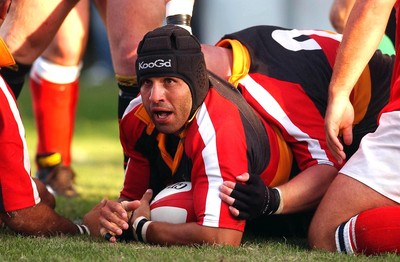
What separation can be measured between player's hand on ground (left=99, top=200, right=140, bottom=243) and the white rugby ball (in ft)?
0.35

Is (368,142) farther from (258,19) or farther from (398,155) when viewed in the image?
(258,19)

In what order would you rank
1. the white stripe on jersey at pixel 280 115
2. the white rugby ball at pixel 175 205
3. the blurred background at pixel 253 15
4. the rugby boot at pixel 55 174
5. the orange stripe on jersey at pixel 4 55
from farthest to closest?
1. the blurred background at pixel 253 15
2. the rugby boot at pixel 55 174
3. the white stripe on jersey at pixel 280 115
4. the orange stripe on jersey at pixel 4 55
5. the white rugby ball at pixel 175 205

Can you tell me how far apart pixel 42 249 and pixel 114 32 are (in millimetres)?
1351

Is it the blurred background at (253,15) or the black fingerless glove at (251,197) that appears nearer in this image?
the black fingerless glove at (251,197)

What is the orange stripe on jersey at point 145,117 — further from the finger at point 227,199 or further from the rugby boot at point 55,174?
the rugby boot at point 55,174

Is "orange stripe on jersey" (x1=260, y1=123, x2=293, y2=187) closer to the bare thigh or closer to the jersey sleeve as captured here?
the jersey sleeve

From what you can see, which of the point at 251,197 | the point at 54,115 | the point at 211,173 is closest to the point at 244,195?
the point at 251,197

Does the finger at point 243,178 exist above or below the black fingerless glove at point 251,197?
above

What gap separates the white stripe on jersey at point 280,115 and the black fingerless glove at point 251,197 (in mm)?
403

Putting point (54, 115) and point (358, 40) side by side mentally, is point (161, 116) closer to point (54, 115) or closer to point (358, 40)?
point (358, 40)

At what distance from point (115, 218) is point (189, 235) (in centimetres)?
36

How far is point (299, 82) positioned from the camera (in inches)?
177

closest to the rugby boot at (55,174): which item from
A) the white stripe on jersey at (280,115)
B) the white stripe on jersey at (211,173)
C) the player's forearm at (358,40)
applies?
the white stripe on jersey at (280,115)

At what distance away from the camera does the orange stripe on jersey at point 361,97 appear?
15.0 feet
